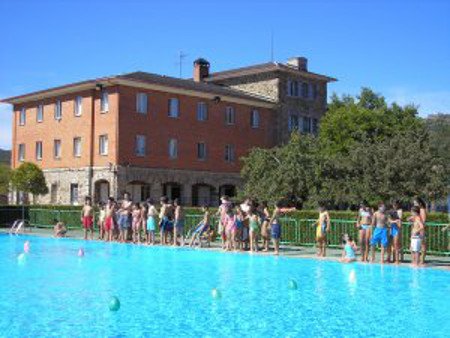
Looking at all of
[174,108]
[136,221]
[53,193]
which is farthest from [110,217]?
[53,193]

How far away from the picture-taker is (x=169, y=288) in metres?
15.8

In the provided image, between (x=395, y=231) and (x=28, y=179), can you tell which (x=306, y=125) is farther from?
(x=395, y=231)

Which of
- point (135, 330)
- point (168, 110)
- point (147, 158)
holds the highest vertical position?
point (168, 110)

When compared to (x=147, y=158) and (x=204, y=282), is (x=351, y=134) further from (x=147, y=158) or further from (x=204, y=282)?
(x=204, y=282)

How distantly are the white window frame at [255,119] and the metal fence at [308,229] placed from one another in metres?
18.9

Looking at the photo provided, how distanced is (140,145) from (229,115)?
28.3ft

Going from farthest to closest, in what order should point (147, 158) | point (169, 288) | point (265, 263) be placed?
point (147, 158) < point (265, 263) < point (169, 288)

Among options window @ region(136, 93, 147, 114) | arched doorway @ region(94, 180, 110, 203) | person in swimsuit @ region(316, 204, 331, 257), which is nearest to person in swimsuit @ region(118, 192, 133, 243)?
person in swimsuit @ region(316, 204, 331, 257)

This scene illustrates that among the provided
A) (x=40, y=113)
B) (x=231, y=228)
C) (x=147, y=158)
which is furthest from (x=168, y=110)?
(x=231, y=228)

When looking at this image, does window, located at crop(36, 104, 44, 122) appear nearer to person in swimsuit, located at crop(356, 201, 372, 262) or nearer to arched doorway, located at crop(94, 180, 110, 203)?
arched doorway, located at crop(94, 180, 110, 203)

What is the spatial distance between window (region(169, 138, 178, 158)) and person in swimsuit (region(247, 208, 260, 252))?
21.5 meters

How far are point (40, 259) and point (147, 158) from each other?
21.7m

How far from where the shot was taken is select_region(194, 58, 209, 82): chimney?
5700 cm

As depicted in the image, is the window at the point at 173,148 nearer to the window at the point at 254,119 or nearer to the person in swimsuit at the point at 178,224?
the window at the point at 254,119
